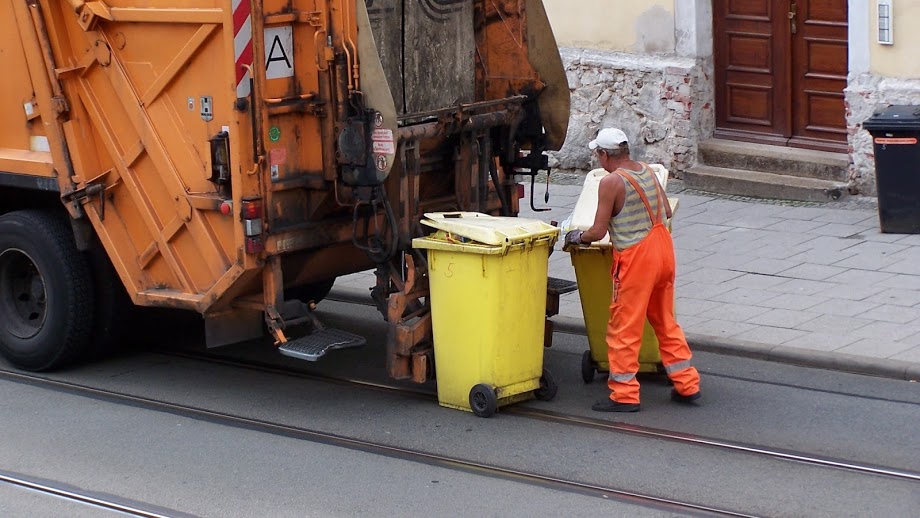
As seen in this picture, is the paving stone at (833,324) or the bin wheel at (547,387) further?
the paving stone at (833,324)

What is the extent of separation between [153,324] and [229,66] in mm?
2627

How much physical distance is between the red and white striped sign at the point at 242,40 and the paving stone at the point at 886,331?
3892mm

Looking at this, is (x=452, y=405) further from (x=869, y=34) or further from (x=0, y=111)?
(x=869, y=34)

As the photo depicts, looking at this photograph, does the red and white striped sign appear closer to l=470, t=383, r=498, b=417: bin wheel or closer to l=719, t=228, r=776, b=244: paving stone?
l=470, t=383, r=498, b=417: bin wheel

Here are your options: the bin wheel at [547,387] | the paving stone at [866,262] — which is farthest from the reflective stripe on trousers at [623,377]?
the paving stone at [866,262]

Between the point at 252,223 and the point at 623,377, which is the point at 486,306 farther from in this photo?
the point at 252,223

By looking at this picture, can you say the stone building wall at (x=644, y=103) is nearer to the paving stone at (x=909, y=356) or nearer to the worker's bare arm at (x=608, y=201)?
the paving stone at (x=909, y=356)

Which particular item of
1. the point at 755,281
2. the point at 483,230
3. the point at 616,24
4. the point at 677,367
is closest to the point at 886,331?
the point at 755,281

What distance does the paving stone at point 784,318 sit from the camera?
27.7 feet

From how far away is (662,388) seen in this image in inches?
295

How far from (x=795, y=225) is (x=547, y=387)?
4400 millimetres

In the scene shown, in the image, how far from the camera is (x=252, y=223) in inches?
275

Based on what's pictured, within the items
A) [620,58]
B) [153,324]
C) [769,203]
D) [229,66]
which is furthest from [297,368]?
[620,58]

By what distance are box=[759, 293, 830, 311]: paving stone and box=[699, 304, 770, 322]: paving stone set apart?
4.6 inches
